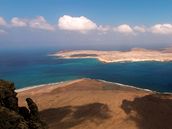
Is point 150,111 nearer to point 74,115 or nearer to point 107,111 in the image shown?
point 107,111

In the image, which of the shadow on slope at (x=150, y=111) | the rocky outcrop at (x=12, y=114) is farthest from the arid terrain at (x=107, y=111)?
the rocky outcrop at (x=12, y=114)

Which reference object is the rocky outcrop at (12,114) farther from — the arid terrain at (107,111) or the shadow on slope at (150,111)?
the shadow on slope at (150,111)

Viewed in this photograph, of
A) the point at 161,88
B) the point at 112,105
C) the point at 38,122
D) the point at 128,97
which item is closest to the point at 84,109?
the point at 112,105

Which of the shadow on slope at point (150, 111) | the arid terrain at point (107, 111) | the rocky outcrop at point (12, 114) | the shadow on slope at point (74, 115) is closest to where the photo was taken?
the rocky outcrop at point (12, 114)

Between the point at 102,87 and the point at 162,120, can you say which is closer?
the point at 162,120

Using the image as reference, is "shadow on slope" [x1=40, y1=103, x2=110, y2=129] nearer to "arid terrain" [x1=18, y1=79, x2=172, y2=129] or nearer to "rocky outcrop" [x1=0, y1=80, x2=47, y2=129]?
"arid terrain" [x1=18, y1=79, x2=172, y2=129]

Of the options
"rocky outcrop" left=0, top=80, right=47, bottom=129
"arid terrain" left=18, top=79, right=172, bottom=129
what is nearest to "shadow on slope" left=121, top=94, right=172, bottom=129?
"arid terrain" left=18, top=79, right=172, bottom=129

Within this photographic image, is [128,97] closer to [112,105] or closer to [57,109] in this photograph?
[112,105]
